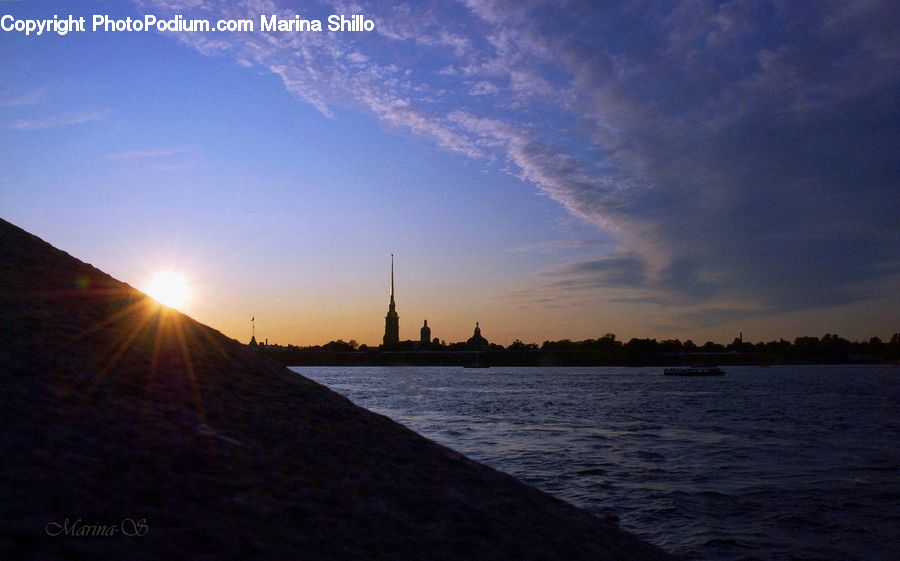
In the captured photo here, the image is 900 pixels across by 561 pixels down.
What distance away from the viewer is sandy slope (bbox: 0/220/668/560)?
75.4 inches

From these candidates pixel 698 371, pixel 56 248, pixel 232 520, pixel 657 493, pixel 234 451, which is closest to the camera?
pixel 232 520

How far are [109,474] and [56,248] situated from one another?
8.16 ft

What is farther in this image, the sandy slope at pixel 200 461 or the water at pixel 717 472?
the water at pixel 717 472

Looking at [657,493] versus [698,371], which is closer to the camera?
[657,493]

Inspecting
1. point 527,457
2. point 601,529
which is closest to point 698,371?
point 527,457

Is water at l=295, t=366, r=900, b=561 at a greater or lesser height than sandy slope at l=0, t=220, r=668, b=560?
lesser

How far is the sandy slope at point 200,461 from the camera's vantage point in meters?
1.92

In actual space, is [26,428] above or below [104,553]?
above

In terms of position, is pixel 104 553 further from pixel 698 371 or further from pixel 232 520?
pixel 698 371

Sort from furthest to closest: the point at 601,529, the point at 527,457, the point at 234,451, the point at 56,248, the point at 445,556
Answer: the point at 527,457 → the point at 56,248 → the point at 601,529 → the point at 234,451 → the point at 445,556

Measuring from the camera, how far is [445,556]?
7.42ft

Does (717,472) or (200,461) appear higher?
(200,461)

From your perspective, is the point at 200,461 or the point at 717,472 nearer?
the point at 200,461

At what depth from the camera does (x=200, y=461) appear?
2297 millimetres
